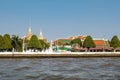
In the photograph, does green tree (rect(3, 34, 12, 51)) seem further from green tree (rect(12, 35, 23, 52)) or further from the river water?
the river water

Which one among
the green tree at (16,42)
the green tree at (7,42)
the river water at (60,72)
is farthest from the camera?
the green tree at (16,42)

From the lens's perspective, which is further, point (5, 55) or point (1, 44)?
point (1, 44)

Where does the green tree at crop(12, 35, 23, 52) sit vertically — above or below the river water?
above

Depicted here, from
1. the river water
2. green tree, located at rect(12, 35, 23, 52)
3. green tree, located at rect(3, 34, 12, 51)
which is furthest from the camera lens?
green tree, located at rect(12, 35, 23, 52)

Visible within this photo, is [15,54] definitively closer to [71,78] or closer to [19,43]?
[19,43]

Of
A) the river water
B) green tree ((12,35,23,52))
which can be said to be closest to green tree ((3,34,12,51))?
green tree ((12,35,23,52))

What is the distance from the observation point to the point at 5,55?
7081 cm

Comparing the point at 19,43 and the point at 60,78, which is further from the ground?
the point at 19,43

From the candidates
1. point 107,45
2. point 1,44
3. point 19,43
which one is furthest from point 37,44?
point 107,45

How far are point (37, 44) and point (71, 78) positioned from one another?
241 ft

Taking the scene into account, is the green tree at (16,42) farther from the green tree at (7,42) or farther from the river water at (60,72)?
the river water at (60,72)

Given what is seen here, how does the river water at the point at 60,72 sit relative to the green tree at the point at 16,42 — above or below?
below

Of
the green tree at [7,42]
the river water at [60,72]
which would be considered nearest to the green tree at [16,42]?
the green tree at [7,42]

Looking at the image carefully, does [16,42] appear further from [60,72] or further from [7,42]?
[60,72]
